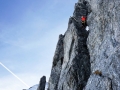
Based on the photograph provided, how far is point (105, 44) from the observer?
2761 centimetres

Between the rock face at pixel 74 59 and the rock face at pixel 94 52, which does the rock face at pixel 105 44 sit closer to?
the rock face at pixel 94 52

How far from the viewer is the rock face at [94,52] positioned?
23.3 meters

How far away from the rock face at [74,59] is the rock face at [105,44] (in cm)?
316

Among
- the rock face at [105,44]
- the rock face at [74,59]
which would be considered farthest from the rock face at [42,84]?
the rock face at [105,44]

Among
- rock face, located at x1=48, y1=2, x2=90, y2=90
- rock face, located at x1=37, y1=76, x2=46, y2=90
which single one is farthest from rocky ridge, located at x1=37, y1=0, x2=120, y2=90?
rock face, located at x1=37, y1=76, x2=46, y2=90

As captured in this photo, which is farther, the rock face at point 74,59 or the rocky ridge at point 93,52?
the rock face at point 74,59

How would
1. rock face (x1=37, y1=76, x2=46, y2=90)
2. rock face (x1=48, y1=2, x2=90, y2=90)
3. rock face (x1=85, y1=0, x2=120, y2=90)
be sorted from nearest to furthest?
rock face (x1=85, y1=0, x2=120, y2=90)
rock face (x1=48, y1=2, x2=90, y2=90)
rock face (x1=37, y1=76, x2=46, y2=90)

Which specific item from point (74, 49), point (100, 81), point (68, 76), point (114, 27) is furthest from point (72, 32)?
point (100, 81)

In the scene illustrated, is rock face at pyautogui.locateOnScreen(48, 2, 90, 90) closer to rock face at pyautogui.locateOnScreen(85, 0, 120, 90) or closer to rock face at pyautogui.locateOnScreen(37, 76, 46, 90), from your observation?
rock face at pyautogui.locateOnScreen(85, 0, 120, 90)

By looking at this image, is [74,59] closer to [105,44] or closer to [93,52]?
[93,52]

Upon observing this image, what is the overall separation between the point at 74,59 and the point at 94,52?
5.12 metres

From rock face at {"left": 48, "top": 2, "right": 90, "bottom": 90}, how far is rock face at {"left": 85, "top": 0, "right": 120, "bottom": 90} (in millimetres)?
3163

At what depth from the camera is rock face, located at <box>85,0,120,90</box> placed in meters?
22.4

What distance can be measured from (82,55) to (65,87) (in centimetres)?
800
